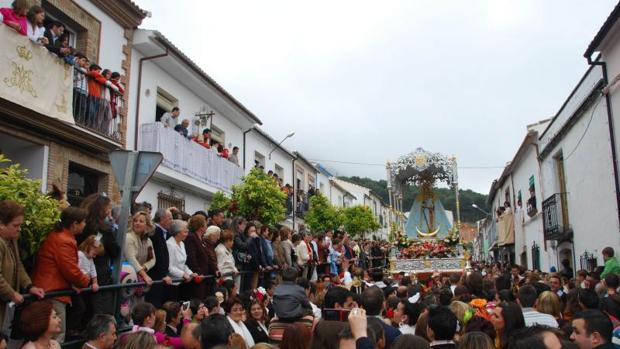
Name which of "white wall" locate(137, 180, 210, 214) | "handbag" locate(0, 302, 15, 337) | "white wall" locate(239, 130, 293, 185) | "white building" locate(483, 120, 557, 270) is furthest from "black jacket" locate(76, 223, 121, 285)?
"white wall" locate(239, 130, 293, 185)

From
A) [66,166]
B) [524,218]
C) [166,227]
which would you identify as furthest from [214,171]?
[524,218]

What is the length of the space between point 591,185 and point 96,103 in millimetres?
11700

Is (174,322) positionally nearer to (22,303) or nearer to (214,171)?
(22,303)

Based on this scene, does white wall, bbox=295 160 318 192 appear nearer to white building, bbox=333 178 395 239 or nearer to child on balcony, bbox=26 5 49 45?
white building, bbox=333 178 395 239

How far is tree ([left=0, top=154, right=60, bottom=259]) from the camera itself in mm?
4957

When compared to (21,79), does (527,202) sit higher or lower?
lower

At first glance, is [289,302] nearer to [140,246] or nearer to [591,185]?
[140,246]

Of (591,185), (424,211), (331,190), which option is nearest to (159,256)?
(591,185)

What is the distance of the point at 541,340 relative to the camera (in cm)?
333

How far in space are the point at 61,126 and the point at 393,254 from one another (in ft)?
41.3

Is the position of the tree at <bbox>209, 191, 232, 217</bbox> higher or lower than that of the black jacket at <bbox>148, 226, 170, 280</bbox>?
higher

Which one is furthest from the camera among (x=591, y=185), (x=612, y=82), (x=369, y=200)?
(x=369, y=200)

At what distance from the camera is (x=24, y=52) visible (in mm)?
9453

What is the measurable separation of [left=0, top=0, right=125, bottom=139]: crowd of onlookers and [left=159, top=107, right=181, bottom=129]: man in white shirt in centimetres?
167
